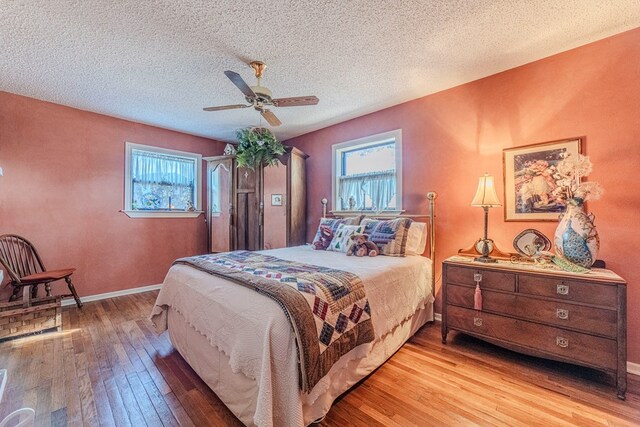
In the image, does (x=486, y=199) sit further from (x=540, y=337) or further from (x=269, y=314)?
(x=269, y=314)

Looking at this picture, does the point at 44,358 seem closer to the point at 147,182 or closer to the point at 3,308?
the point at 3,308

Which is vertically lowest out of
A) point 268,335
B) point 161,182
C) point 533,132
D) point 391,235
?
point 268,335

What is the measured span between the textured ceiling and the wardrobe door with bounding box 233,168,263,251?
50.3 inches

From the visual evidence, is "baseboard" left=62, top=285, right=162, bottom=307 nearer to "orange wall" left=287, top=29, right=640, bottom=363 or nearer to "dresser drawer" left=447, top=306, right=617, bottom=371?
"orange wall" left=287, top=29, right=640, bottom=363

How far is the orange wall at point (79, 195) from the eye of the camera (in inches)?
121

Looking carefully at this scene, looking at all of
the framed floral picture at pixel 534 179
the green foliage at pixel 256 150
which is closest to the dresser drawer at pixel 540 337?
the framed floral picture at pixel 534 179

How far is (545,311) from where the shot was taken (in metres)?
1.90

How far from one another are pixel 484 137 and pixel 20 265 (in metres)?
5.34

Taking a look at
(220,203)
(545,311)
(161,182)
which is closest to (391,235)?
(545,311)

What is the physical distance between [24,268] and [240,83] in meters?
3.49

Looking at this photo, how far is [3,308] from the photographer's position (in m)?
2.53

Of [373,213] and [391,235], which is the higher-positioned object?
[373,213]

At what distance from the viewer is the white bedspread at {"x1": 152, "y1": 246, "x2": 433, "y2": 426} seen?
1.25 meters

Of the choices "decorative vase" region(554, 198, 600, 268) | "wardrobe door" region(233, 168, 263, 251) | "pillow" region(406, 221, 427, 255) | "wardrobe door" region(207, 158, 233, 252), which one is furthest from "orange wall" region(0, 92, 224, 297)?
"decorative vase" region(554, 198, 600, 268)
